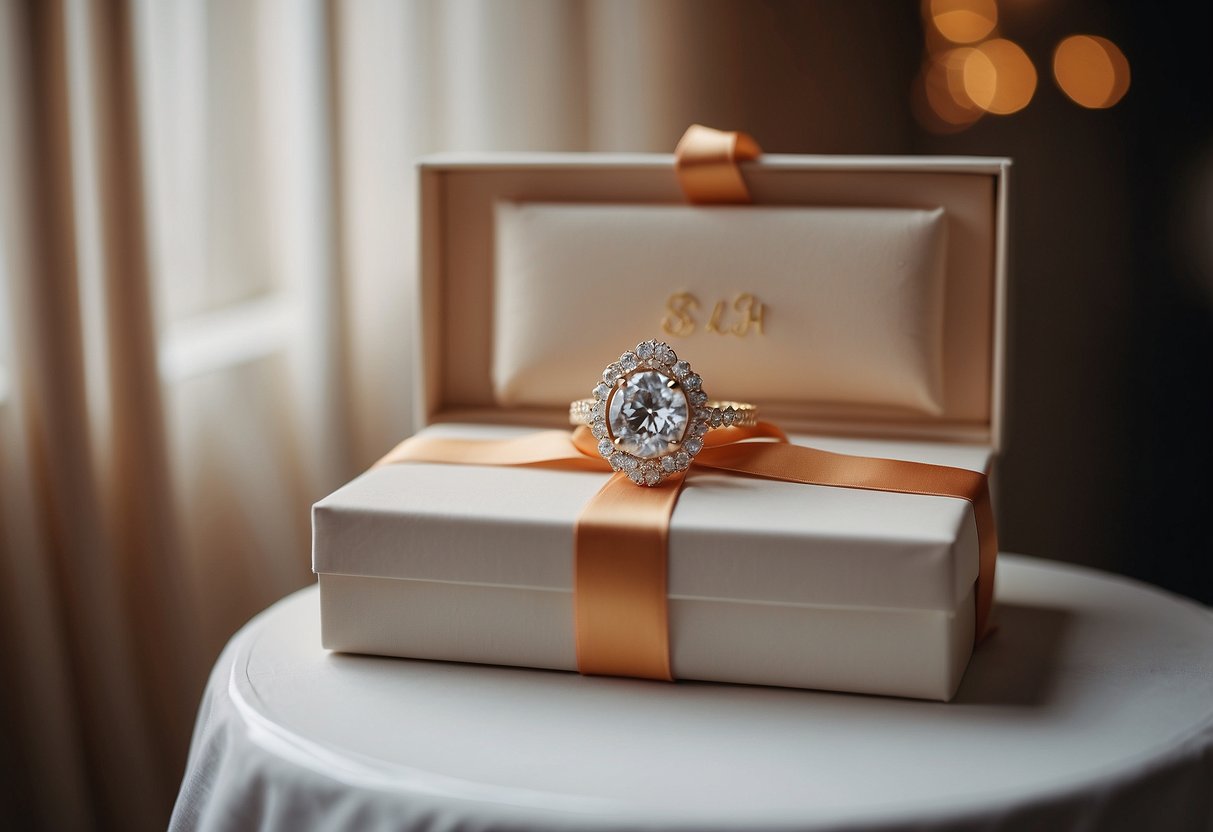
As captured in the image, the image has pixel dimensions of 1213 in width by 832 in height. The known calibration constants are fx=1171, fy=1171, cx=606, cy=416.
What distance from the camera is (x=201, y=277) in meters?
1.33

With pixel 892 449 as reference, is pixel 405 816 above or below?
below

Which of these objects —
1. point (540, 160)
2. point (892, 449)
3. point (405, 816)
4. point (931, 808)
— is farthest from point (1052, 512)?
point (405, 816)

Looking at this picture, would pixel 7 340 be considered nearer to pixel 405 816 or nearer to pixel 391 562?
pixel 391 562

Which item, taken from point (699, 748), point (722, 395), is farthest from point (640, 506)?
point (722, 395)

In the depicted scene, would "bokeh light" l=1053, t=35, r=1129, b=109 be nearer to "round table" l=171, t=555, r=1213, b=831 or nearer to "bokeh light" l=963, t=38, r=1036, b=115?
"bokeh light" l=963, t=38, r=1036, b=115

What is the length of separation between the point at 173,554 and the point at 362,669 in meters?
0.61

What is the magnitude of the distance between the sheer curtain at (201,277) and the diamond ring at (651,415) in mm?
637

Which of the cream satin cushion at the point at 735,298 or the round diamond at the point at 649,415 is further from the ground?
the cream satin cushion at the point at 735,298

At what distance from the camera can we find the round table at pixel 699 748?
595 mm

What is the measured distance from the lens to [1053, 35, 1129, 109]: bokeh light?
4.77 ft

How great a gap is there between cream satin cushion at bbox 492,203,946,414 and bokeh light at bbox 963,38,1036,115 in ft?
2.17

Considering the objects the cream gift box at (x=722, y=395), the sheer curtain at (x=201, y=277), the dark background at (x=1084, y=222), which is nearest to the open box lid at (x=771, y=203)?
the cream gift box at (x=722, y=395)

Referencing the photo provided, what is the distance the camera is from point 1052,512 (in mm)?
1566

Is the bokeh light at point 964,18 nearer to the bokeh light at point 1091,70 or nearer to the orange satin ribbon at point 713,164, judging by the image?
the bokeh light at point 1091,70
